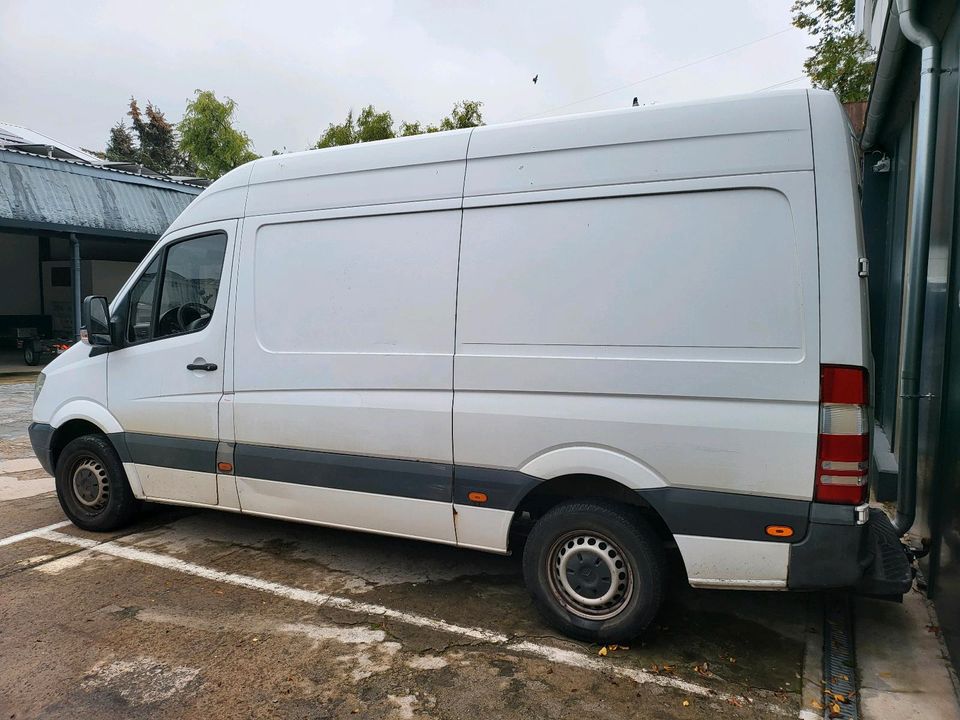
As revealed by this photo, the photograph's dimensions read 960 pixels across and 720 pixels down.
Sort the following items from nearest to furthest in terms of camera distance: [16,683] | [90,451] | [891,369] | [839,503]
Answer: [839,503] → [16,683] → [90,451] → [891,369]

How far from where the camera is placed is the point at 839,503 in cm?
294

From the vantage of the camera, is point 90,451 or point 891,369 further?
point 891,369

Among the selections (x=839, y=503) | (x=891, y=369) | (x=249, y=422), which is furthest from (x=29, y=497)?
(x=891, y=369)

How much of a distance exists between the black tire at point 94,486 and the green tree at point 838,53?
13.2m

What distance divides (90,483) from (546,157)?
419 centimetres

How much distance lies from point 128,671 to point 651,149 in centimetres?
356

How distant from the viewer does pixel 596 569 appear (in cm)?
342

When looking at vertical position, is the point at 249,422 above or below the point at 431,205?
below

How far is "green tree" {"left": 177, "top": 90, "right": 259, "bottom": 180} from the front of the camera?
2895 cm

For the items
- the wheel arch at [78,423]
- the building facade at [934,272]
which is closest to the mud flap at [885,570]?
the building facade at [934,272]

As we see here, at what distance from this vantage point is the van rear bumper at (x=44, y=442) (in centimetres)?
523

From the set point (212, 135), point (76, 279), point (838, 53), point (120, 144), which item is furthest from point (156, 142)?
point (838, 53)

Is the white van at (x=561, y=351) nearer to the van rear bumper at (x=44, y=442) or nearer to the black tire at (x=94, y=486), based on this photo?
the black tire at (x=94, y=486)

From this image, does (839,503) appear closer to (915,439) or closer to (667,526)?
(667,526)
